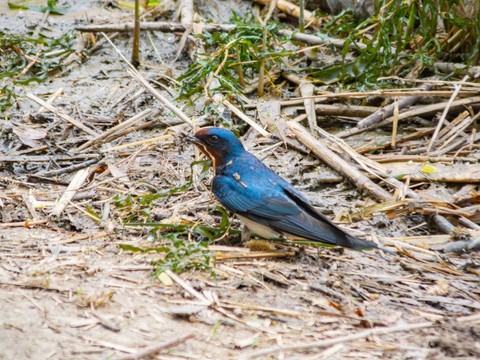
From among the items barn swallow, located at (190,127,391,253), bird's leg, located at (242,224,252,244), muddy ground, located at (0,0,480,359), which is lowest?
bird's leg, located at (242,224,252,244)

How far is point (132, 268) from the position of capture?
365 cm

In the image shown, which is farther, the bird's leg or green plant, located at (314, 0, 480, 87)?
green plant, located at (314, 0, 480, 87)

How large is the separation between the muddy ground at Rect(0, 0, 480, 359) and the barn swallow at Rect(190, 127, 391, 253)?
219 millimetres

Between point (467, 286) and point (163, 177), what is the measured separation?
2.88 m

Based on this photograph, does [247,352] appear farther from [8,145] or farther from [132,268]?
[8,145]

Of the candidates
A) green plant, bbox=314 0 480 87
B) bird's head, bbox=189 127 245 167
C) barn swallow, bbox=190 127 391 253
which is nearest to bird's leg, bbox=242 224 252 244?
barn swallow, bbox=190 127 391 253

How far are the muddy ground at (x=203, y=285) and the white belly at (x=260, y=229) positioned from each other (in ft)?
0.39

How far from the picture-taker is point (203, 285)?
138 inches

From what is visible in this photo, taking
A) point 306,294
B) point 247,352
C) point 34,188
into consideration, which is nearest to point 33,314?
point 247,352

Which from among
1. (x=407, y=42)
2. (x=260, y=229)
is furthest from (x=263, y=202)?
(x=407, y=42)

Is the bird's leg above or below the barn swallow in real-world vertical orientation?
below

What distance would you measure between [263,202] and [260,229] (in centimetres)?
22

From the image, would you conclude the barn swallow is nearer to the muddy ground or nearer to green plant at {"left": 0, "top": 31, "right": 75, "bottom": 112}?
the muddy ground

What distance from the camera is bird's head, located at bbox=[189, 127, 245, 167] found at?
481 cm
